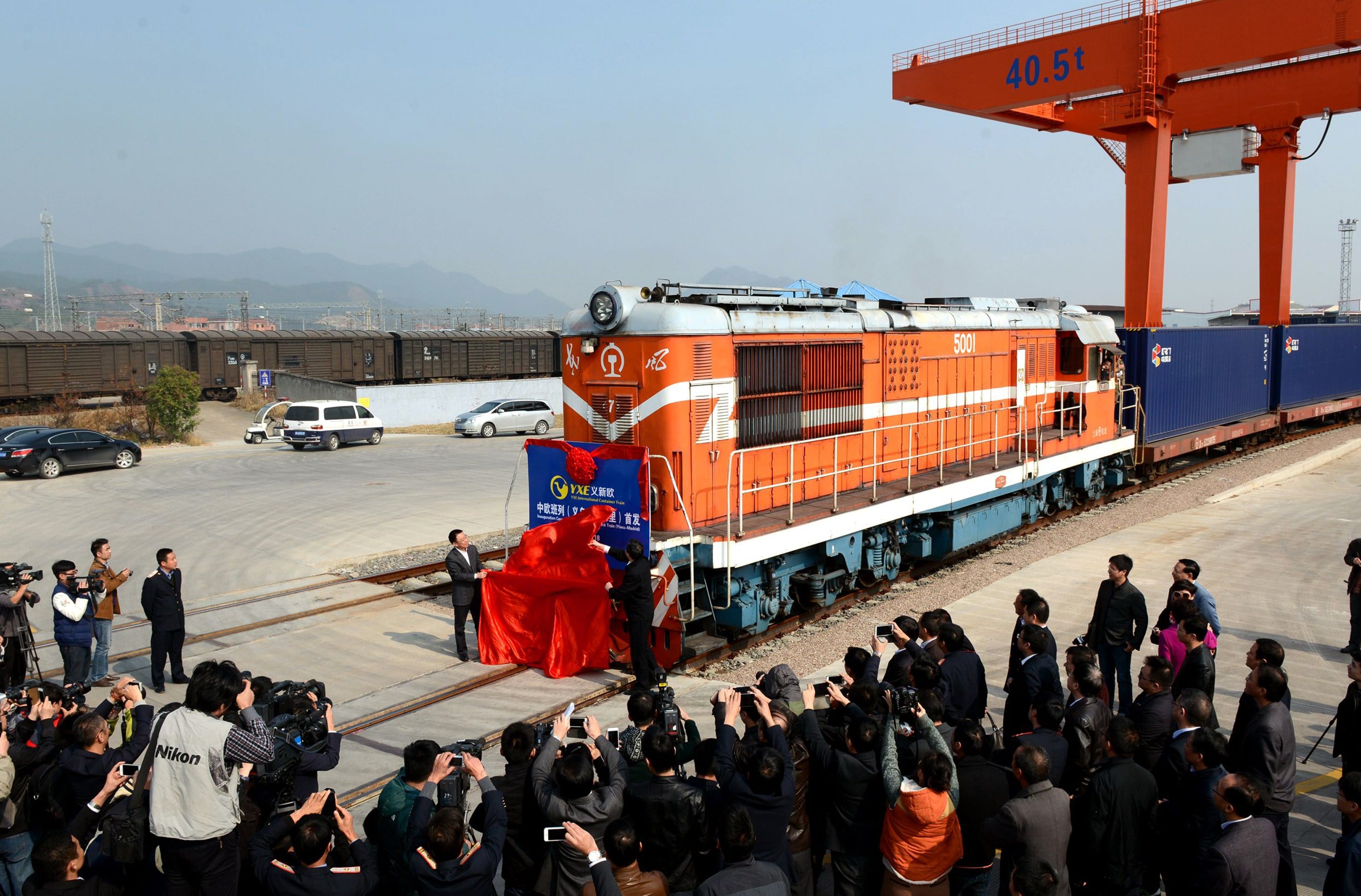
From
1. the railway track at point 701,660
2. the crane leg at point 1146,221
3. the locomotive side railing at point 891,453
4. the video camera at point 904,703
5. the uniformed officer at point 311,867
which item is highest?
the crane leg at point 1146,221

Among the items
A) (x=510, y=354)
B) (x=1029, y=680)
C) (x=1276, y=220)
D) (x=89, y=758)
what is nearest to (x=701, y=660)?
(x=1029, y=680)

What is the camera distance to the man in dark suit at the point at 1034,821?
4.55 m

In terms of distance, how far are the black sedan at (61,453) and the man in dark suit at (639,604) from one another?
804 inches

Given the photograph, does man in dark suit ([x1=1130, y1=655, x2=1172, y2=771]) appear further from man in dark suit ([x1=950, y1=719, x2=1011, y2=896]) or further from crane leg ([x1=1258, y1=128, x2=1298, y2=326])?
crane leg ([x1=1258, y1=128, x2=1298, y2=326])

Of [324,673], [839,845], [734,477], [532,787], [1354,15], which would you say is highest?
[1354,15]

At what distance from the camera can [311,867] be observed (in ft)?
13.4

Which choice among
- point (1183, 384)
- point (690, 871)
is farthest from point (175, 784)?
point (1183, 384)

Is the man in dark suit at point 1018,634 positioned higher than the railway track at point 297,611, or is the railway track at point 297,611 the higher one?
the man in dark suit at point 1018,634

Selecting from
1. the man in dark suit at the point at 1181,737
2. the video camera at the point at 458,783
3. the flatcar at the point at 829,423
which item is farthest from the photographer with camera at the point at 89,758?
the flatcar at the point at 829,423

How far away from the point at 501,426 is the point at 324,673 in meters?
26.2

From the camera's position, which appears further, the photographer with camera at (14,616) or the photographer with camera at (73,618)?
the photographer with camera at (73,618)

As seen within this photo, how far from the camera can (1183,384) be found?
2245cm

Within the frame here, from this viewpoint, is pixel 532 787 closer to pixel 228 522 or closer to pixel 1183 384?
pixel 228 522

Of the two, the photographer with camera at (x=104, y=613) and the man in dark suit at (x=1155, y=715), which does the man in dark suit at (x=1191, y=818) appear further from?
the photographer with camera at (x=104, y=613)
